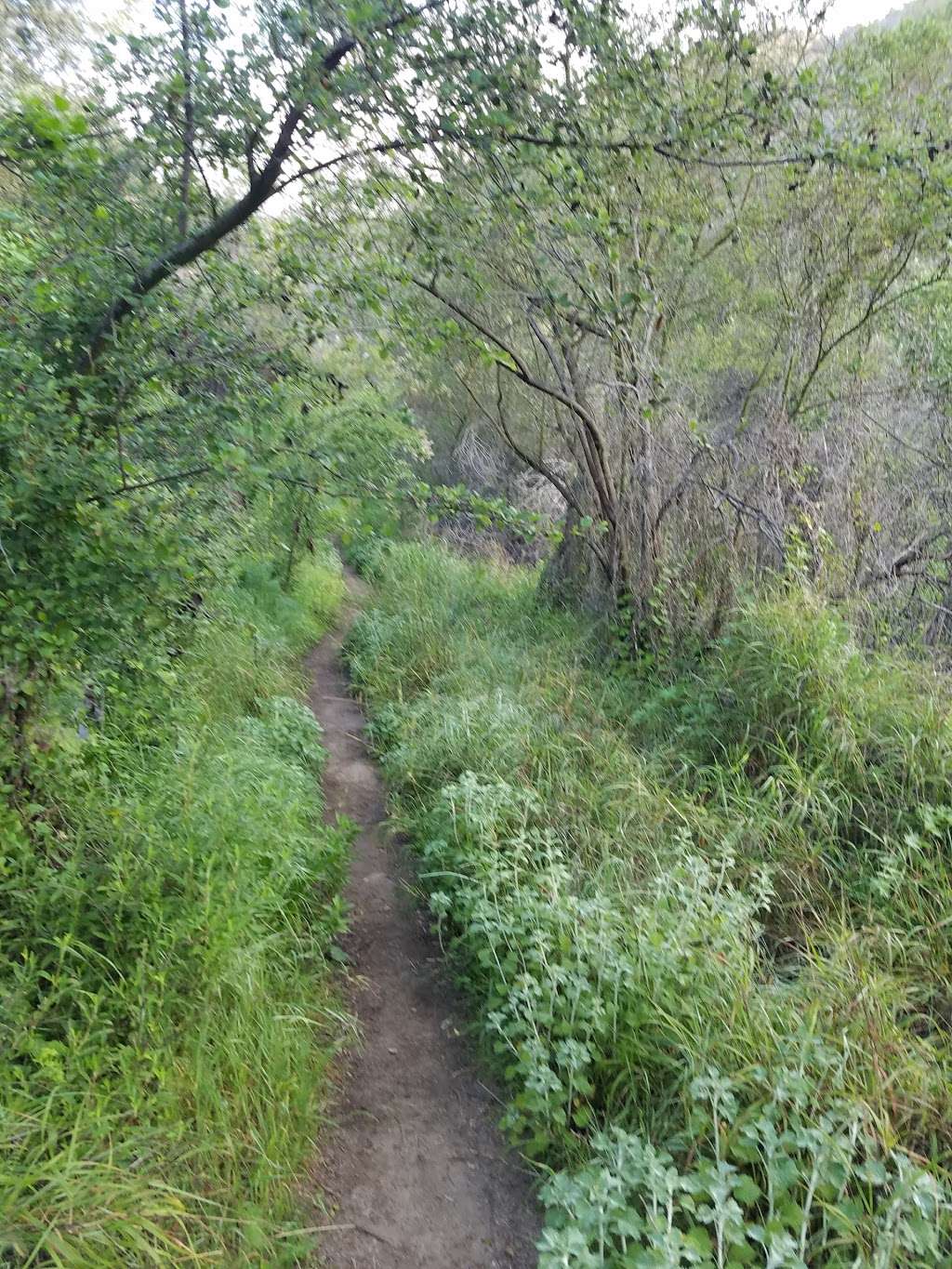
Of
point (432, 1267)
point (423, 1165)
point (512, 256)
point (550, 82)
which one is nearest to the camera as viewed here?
point (432, 1267)

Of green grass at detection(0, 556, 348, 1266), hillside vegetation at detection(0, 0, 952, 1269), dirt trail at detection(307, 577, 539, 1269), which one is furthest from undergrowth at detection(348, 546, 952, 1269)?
green grass at detection(0, 556, 348, 1266)

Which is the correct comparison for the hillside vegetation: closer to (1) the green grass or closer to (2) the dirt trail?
(1) the green grass

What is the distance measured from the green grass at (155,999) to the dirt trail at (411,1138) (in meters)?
0.21

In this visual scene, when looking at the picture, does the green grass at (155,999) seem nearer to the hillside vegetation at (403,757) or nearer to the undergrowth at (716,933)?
the hillside vegetation at (403,757)

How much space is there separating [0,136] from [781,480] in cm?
564

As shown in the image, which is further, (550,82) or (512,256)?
(512,256)

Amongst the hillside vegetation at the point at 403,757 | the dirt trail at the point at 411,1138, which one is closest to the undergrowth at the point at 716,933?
the hillside vegetation at the point at 403,757

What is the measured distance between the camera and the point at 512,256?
23.1 ft

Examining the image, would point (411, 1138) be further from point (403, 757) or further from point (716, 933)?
point (403, 757)

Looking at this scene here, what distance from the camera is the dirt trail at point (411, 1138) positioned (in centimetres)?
287

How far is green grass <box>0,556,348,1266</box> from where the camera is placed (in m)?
2.45

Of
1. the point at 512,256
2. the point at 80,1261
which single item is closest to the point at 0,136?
the point at 80,1261

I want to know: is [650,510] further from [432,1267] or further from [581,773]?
[432,1267]

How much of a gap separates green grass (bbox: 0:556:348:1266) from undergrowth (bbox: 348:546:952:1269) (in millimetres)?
863
